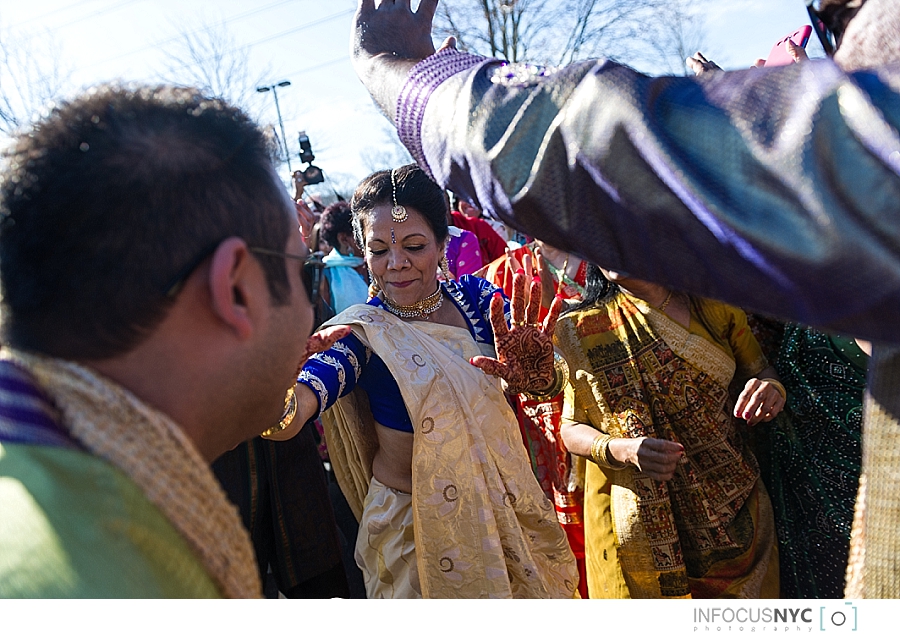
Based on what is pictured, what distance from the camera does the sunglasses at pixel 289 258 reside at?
88 centimetres

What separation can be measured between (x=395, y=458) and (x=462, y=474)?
0.25m

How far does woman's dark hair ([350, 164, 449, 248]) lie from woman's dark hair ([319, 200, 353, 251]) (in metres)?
2.38

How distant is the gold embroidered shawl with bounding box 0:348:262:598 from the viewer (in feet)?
2.47

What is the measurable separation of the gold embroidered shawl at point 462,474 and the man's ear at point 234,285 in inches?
50.4

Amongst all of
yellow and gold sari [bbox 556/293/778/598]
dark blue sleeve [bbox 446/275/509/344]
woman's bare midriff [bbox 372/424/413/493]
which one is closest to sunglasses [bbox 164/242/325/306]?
woman's bare midriff [bbox 372/424/413/493]

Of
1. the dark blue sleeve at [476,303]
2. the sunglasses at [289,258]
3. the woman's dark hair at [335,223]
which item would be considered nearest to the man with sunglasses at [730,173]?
the sunglasses at [289,258]

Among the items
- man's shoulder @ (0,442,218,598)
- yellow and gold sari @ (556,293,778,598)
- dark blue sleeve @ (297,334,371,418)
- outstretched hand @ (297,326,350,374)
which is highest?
man's shoulder @ (0,442,218,598)

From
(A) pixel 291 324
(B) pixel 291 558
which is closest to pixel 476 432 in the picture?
(B) pixel 291 558

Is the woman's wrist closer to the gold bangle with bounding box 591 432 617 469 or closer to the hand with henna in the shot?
the gold bangle with bounding box 591 432 617 469
